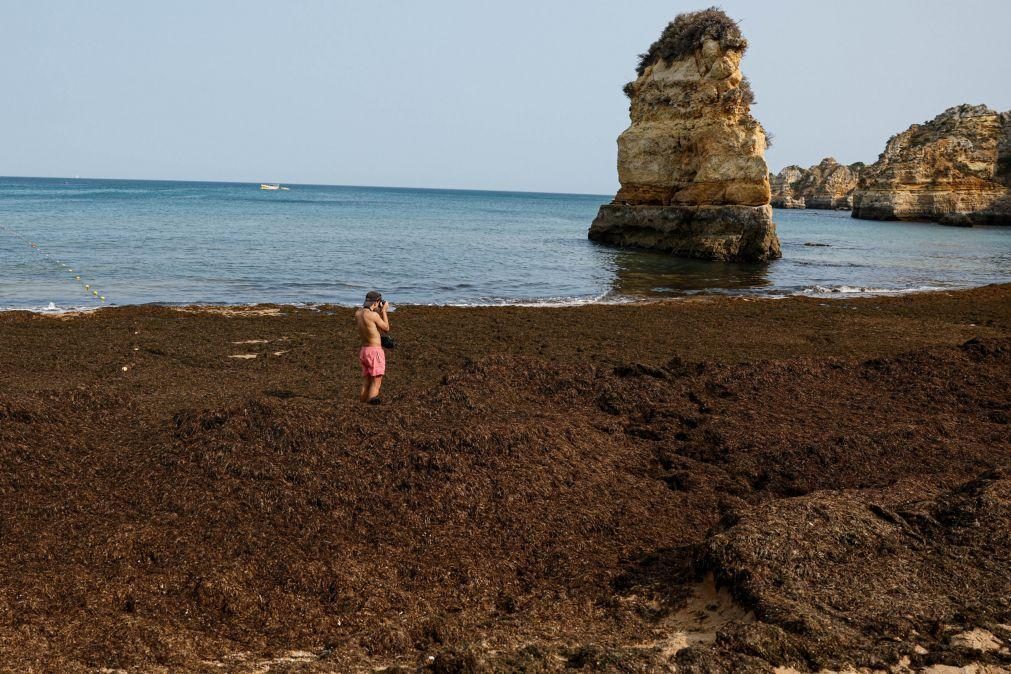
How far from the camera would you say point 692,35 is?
35.3 meters

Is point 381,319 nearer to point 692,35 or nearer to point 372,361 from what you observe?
point 372,361

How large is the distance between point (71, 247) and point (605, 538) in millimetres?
32626

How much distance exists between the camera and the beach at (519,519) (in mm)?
4051

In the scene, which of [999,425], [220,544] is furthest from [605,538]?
[999,425]

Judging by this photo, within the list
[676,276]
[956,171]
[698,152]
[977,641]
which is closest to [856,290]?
[676,276]

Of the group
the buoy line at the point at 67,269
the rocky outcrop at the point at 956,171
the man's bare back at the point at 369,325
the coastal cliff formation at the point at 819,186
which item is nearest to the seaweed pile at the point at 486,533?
the man's bare back at the point at 369,325

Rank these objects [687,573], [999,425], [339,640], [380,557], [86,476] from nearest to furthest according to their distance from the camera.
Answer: [339,640]
[687,573]
[380,557]
[86,476]
[999,425]

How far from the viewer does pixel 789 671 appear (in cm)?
359

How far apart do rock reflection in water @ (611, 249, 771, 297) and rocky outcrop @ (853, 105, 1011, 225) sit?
4905cm

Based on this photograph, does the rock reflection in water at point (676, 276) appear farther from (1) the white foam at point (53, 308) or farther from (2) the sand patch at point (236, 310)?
(1) the white foam at point (53, 308)

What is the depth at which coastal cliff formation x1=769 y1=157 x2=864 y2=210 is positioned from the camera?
113938 mm

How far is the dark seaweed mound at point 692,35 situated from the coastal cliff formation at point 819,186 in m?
86.1

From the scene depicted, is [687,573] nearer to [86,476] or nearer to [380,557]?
[380,557]

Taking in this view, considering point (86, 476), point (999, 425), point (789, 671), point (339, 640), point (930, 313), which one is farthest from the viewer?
point (930, 313)
